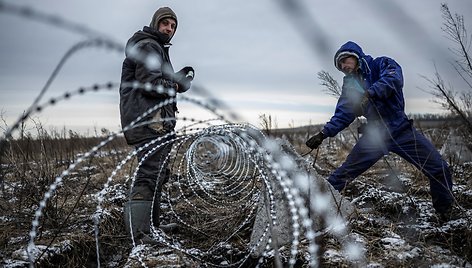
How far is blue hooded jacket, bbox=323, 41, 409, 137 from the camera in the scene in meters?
3.97

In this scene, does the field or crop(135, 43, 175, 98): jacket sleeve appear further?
crop(135, 43, 175, 98): jacket sleeve

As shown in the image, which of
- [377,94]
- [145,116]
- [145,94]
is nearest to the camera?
[145,116]

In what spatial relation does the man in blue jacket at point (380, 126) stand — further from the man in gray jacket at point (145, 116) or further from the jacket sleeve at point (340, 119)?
the man in gray jacket at point (145, 116)

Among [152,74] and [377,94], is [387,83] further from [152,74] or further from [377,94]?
[152,74]

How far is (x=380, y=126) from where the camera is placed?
425 centimetres

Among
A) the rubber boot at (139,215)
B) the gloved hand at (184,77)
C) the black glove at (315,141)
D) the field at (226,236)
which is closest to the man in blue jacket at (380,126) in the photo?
the black glove at (315,141)

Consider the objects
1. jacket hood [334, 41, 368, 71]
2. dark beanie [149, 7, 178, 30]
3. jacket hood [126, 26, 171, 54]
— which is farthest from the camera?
jacket hood [334, 41, 368, 71]

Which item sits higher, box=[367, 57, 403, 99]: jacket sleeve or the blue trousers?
box=[367, 57, 403, 99]: jacket sleeve

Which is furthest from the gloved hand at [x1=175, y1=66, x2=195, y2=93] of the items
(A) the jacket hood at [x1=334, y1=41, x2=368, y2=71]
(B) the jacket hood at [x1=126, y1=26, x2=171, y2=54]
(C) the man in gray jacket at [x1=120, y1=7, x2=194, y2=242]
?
(A) the jacket hood at [x1=334, y1=41, x2=368, y2=71]

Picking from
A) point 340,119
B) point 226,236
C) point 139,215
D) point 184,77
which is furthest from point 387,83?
point 139,215

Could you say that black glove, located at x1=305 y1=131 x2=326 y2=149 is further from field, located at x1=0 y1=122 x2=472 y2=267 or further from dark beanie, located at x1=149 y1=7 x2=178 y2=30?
dark beanie, located at x1=149 y1=7 x2=178 y2=30

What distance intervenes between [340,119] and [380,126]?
0.40m

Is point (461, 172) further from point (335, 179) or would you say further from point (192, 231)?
point (192, 231)

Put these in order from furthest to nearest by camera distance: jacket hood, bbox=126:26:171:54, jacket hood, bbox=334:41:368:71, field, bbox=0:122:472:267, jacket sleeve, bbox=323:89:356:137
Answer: jacket sleeve, bbox=323:89:356:137 < jacket hood, bbox=334:41:368:71 < jacket hood, bbox=126:26:171:54 < field, bbox=0:122:472:267
